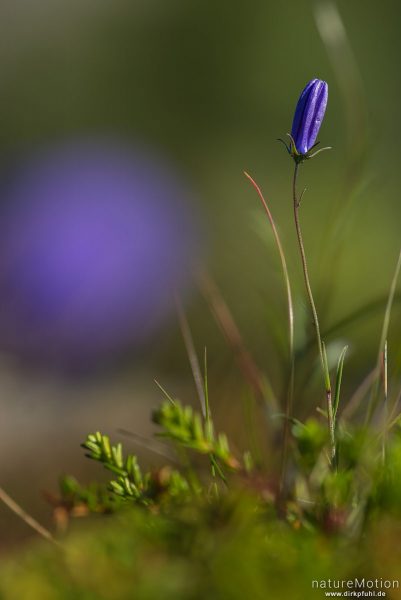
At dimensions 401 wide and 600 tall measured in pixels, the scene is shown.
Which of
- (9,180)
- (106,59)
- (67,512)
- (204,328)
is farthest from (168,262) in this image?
(67,512)

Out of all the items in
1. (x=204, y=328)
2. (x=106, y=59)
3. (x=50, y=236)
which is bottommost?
(x=204, y=328)

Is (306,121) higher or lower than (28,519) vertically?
higher

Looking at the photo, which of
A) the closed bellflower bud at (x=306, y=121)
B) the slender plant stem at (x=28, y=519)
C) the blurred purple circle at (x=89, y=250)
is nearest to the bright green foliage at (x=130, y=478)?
the slender plant stem at (x=28, y=519)

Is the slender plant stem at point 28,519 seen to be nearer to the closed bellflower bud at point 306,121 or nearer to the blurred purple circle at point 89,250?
the closed bellflower bud at point 306,121

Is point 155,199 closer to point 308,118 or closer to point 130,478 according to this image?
point 308,118

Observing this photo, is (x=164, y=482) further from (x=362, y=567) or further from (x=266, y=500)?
(x=362, y=567)

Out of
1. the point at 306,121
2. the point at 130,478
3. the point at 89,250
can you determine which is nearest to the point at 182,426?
the point at 130,478
